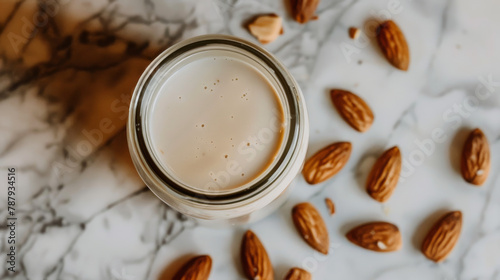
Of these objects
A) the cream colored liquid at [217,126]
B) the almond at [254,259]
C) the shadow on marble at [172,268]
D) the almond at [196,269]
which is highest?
the cream colored liquid at [217,126]

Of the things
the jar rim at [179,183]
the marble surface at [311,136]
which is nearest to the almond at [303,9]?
the marble surface at [311,136]

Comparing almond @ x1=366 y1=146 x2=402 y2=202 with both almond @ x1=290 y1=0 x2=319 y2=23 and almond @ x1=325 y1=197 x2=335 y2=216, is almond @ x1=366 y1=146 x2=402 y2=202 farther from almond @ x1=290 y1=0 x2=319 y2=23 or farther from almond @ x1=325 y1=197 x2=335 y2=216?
almond @ x1=290 y1=0 x2=319 y2=23

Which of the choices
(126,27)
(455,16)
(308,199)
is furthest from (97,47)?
(455,16)

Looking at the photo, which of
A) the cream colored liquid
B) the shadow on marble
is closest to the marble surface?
the shadow on marble

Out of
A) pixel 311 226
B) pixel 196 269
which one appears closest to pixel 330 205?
pixel 311 226

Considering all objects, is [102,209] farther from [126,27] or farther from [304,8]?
[304,8]

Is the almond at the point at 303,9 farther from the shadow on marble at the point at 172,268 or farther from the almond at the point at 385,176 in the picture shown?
the shadow on marble at the point at 172,268
